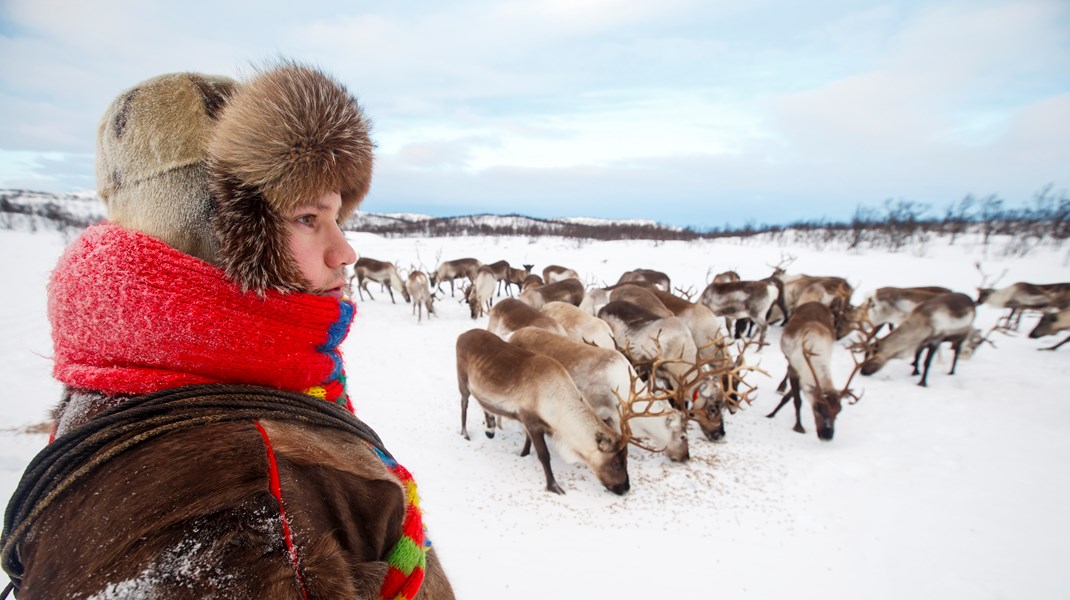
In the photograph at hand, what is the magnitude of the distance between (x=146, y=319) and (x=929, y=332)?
1312 centimetres

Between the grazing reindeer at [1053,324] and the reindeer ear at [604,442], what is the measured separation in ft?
44.9

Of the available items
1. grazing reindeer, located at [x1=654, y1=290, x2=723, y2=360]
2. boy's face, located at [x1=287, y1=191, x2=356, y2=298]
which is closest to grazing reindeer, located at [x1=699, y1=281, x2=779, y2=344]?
grazing reindeer, located at [x1=654, y1=290, x2=723, y2=360]

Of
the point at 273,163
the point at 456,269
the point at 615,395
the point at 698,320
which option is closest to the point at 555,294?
the point at 698,320

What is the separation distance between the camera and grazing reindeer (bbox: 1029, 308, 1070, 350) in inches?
437

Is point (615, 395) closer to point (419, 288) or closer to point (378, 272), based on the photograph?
point (419, 288)

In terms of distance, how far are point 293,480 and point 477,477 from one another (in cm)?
547

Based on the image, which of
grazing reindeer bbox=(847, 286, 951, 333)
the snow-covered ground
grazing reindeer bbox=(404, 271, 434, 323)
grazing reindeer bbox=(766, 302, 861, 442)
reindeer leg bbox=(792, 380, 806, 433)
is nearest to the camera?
the snow-covered ground

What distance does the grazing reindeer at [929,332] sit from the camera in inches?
371

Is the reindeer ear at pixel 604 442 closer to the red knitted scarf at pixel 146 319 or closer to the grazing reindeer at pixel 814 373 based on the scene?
the grazing reindeer at pixel 814 373

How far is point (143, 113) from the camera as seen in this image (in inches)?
40.6

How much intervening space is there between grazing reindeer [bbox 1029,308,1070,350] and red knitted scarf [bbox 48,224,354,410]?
17.3 meters

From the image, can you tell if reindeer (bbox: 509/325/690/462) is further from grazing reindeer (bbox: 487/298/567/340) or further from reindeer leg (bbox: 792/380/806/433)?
reindeer leg (bbox: 792/380/806/433)

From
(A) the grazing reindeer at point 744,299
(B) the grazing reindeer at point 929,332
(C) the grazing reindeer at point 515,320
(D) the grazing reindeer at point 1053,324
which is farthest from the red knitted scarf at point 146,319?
(D) the grazing reindeer at point 1053,324

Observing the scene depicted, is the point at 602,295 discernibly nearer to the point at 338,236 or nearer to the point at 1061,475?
the point at 1061,475
